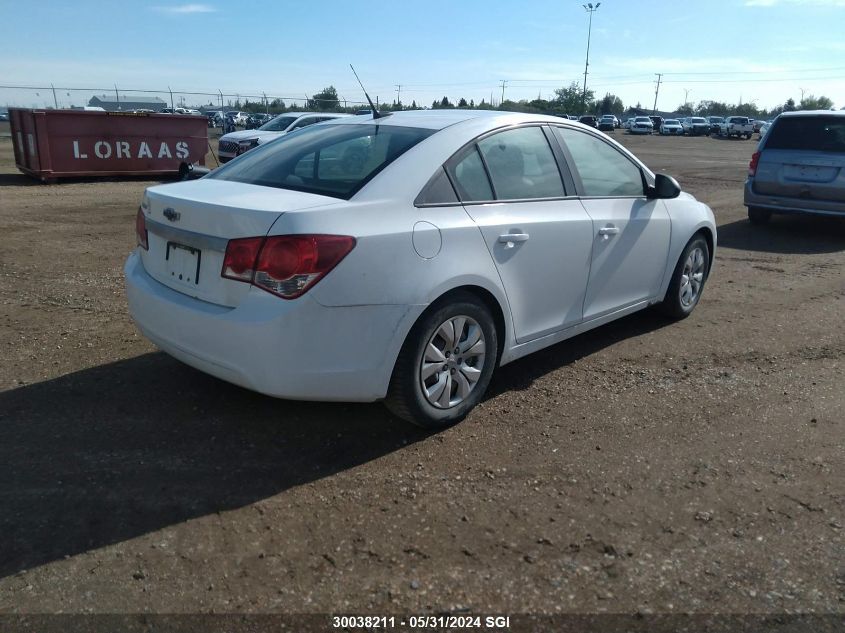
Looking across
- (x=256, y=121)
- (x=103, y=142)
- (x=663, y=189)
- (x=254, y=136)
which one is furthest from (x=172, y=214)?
(x=256, y=121)

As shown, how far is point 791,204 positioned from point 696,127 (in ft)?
205

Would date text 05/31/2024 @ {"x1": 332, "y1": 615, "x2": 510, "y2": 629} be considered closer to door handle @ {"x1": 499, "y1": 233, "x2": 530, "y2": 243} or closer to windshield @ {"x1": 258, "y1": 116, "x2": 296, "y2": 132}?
door handle @ {"x1": 499, "y1": 233, "x2": 530, "y2": 243}

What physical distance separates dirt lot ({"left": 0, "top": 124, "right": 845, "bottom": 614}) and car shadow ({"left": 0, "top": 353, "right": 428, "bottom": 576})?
0.04 ft

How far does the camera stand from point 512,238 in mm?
3998

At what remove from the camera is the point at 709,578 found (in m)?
2.76

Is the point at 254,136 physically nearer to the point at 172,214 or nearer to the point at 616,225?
the point at 616,225

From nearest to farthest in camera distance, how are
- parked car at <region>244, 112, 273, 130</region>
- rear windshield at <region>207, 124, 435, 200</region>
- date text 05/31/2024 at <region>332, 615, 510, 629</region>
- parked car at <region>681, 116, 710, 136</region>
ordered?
date text 05/31/2024 at <region>332, 615, 510, 629</region> → rear windshield at <region>207, 124, 435, 200</region> → parked car at <region>244, 112, 273, 130</region> → parked car at <region>681, 116, 710, 136</region>

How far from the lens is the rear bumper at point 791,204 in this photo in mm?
9680

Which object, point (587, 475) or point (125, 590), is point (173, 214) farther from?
point (587, 475)

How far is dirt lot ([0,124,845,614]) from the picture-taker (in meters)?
2.67

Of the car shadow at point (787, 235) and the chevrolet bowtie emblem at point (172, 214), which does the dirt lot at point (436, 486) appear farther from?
the car shadow at point (787, 235)

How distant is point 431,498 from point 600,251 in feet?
7.24

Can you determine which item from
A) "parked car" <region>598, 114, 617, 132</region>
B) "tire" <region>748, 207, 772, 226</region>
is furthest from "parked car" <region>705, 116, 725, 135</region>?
"tire" <region>748, 207, 772, 226</region>

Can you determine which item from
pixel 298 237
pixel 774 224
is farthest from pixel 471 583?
pixel 774 224
